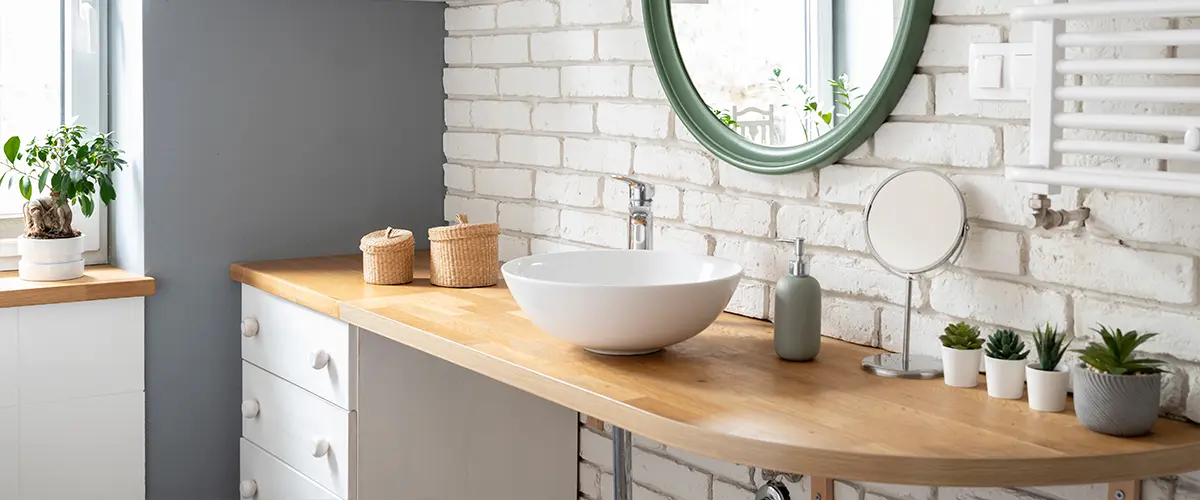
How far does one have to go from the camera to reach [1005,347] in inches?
60.4

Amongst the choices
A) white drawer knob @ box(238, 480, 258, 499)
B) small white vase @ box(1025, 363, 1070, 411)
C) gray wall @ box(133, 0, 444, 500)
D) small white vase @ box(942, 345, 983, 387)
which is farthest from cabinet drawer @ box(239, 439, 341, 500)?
small white vase @ box(1025, 363, 1070, 411)

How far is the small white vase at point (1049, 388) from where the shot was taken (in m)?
1.46

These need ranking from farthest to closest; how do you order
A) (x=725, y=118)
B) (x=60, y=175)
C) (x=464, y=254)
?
(x=60, y=175) < (x=464, y=254) < (x=725, y=118)

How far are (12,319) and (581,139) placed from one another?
1305 mm

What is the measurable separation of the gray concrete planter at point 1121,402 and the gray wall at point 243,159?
1.99 meters

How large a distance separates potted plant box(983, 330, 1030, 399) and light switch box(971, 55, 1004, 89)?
1.19 ft

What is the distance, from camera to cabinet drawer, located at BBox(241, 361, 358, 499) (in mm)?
2285

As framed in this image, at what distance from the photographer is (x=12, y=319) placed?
2465 millimetres

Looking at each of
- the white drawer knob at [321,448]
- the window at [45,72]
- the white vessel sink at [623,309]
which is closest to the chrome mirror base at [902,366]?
the white vessel sink at [623,309]

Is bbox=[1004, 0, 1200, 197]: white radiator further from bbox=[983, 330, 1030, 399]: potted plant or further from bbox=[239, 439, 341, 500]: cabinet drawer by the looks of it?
bbox=[239, 439, 341, 500]: cabinet drawer

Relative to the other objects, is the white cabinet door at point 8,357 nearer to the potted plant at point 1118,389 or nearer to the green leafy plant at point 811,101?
the green leafy plant at point 811,101

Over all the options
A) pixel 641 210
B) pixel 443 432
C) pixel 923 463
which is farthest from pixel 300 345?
pixel 923 463

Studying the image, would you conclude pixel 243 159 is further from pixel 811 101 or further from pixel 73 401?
pixel 811 101

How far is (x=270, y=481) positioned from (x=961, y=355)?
168 centimetres
